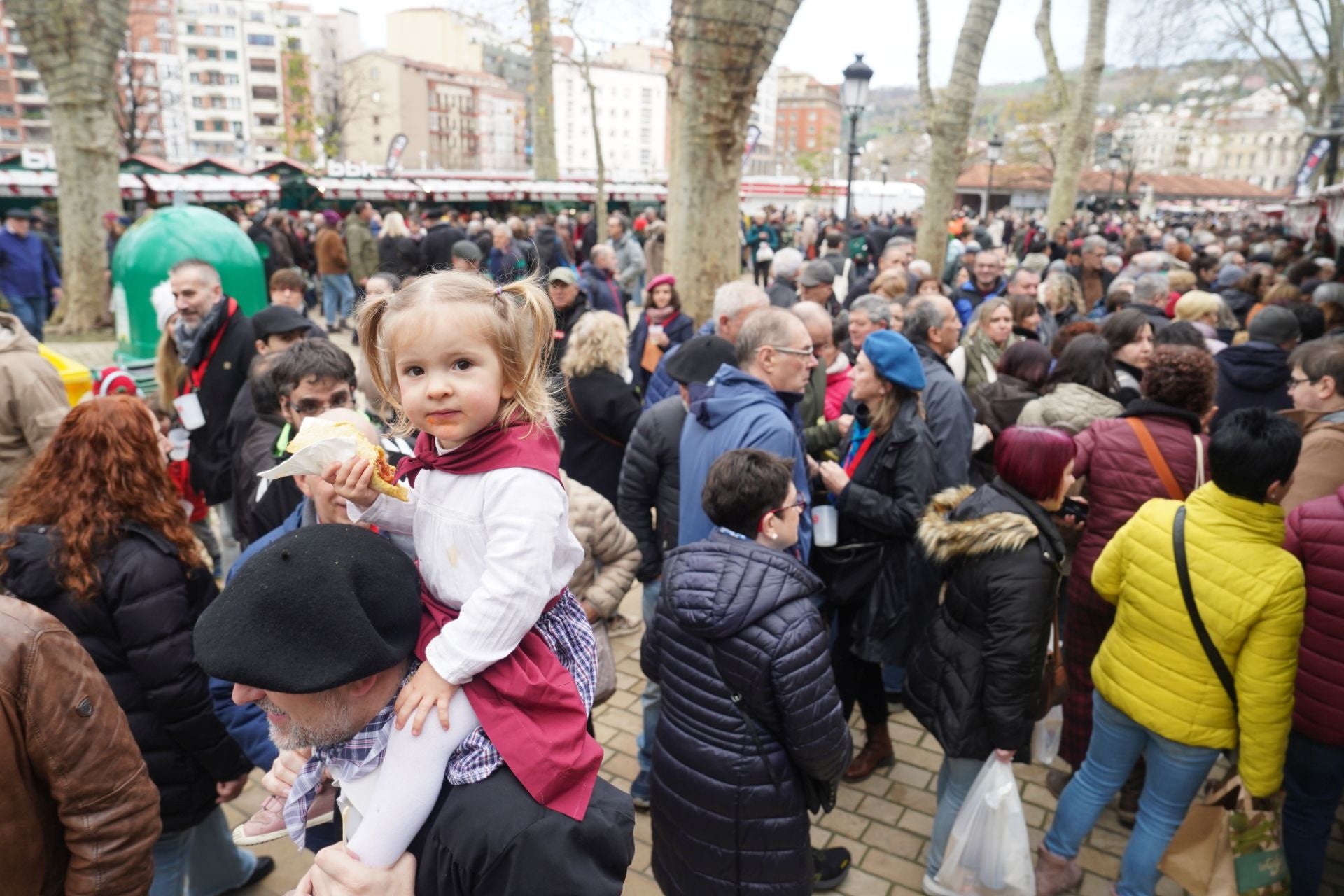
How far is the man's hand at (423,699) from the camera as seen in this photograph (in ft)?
4.14

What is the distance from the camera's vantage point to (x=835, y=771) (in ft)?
8.13

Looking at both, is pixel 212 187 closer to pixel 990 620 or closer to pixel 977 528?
pixel 977 528

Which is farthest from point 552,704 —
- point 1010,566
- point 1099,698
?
point 1099,698

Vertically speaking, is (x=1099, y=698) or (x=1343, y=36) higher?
(x=1343, y=36)

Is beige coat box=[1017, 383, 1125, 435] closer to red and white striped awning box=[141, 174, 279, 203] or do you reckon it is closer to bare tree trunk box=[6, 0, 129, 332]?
bare tree trunk box=[6, 0, 129, 332]

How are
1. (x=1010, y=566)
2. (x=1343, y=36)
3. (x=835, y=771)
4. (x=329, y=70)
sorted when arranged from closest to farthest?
1. (x=835, y=771)
2. (x=1010, y=566)
3. (x=1343, y=36)
4. (x=329, y=70)

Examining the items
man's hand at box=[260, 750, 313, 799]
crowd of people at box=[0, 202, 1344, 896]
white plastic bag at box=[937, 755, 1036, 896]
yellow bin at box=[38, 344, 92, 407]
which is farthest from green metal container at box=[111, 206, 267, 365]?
white plastic bag at box=[937, 755, 1036, 896]

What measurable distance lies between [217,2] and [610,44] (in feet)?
325

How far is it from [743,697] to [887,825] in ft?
5.66

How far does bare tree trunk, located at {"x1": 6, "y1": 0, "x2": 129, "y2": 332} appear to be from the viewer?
1159cm

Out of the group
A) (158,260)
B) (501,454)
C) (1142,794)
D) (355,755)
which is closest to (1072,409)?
(1142,794)

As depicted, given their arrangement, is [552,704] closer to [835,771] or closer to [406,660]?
[406,660]

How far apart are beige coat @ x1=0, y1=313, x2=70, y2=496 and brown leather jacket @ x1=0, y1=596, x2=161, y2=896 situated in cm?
278

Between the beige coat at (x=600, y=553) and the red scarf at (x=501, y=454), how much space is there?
5.18 ft
